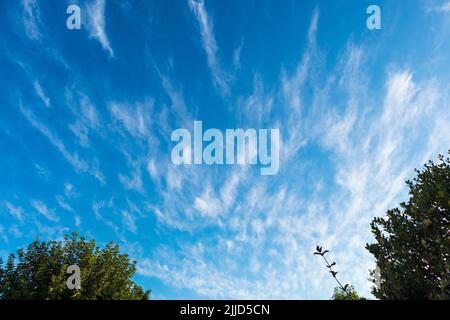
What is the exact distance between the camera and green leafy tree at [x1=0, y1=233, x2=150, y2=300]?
2173 centimetres

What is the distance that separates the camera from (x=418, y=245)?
796 centimetres

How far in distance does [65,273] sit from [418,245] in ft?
76.8

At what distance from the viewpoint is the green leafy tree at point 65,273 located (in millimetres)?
21734

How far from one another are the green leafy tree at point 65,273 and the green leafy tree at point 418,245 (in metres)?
21.1

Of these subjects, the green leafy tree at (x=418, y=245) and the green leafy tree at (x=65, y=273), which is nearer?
the green leafy tree at (x=418, y=245)

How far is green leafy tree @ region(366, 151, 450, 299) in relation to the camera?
23.9 ft

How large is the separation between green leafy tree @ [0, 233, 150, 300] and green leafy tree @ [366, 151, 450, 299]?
21.1 meters

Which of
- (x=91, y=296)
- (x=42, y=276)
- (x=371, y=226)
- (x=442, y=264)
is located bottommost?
(x=442, y=264)

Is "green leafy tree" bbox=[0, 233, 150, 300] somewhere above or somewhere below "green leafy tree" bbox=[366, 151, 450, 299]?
above

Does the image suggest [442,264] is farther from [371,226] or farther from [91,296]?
[91,296]

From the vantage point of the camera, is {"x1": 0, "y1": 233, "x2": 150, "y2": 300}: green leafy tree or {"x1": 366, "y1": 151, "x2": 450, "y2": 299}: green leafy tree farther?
{"x1": 0, "y1": 233, "x2": 150, "y2": 300}: green leafy tree
